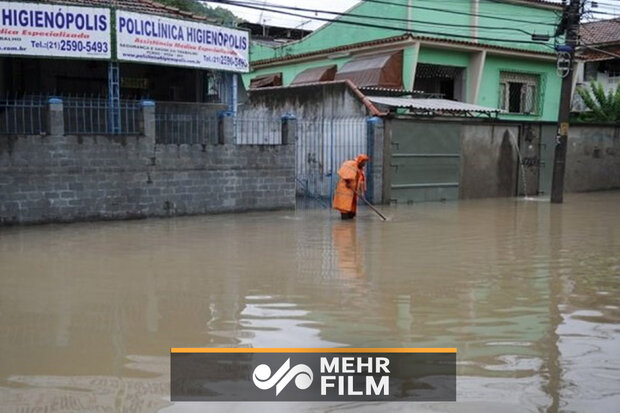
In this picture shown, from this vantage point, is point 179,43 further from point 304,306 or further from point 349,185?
point 304,306

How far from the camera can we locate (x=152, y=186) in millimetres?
12672

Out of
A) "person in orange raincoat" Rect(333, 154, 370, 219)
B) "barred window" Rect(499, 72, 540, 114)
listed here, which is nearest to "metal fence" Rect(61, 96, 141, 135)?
"person in orange raincoat" Rect(333, 154, 370, 219)

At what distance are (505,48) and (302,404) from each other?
1989 cm

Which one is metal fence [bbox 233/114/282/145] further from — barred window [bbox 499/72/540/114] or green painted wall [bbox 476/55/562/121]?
barred window [bbox 499/72/540/114]

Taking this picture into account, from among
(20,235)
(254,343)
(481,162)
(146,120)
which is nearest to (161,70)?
(146,120)

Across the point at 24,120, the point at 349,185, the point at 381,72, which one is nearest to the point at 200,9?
the point at 381,72

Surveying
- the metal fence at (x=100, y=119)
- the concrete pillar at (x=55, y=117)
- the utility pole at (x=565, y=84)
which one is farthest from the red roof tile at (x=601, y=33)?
the concrete pillar at (x=55, y=117)

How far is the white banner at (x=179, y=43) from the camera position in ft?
Result: 41.3

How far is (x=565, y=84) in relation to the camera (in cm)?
1602

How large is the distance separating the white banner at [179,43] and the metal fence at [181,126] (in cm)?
121

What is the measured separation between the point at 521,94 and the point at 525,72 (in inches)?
31.4

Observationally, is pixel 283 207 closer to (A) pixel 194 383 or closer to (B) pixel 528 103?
(A) pixel 194 383

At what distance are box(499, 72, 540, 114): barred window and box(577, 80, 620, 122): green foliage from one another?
101 inches

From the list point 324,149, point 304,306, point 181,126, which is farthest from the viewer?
point 324,149
